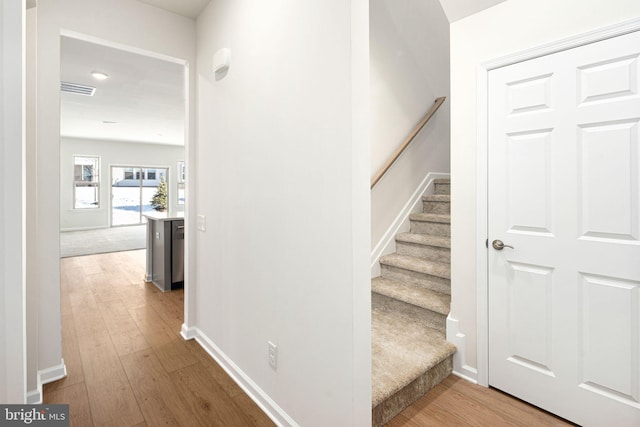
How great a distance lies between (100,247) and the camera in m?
6.81

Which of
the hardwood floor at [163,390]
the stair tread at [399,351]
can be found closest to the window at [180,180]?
the hardwood floor at [163,390]

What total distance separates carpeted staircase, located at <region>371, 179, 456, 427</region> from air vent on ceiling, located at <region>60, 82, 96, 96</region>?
486 cm

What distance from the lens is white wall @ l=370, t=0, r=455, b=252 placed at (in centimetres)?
293

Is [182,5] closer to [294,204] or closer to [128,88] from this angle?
[294,204]

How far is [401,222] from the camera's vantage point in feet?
10.4

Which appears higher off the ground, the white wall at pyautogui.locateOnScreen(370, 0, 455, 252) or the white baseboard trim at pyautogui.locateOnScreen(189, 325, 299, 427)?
the white wall at pyautogui.locateOnScreen(370, 0, 455, 252)

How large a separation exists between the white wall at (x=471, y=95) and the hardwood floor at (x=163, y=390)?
310 millimetres

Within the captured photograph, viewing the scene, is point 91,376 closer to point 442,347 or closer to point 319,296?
point 319,296

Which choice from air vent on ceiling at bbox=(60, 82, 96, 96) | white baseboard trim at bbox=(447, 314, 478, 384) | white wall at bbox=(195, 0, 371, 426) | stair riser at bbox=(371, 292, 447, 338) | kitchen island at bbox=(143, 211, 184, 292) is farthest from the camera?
air vent on ceiling at bbox=(60, 82, 96, 96)

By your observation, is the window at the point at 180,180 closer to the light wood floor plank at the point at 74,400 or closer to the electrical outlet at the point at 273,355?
the light wood floor plank at the point at 74,400

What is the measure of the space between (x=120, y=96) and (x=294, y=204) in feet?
16.3

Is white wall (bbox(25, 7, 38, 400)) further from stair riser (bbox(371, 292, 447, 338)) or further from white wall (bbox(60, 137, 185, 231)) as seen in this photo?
white wall (bbox(60, 137, 185, 231))

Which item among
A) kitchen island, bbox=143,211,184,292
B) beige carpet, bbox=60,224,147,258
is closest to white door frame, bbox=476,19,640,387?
kitchen island, bbox=143,211,184,292

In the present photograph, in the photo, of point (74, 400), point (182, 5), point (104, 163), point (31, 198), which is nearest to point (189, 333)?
point (74, 400)
